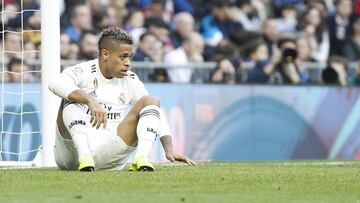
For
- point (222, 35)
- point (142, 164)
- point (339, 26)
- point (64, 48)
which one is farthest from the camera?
point (339, 26)

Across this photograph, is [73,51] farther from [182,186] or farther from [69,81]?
[182,186]

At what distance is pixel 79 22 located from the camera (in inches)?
779

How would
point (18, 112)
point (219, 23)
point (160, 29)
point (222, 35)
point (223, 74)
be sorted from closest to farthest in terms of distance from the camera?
point (18, 112) < point (223, 74) < point (160, 29) < point (222, 35) < point (219, 23)

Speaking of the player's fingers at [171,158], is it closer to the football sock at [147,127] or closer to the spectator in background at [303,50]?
the football sock at [147,127]

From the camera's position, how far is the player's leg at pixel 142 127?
1066 centimetres

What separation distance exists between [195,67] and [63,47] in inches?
86.7

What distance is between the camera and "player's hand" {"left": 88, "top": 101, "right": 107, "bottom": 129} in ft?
34.1

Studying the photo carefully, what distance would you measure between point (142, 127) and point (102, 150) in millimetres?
528

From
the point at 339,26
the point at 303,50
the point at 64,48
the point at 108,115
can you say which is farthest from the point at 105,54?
the point at 339,26

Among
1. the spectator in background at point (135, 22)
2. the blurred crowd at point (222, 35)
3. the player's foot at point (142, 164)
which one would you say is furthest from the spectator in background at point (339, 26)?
the player's foot at point (142, 164)

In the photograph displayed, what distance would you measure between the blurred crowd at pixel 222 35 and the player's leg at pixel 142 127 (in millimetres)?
5859

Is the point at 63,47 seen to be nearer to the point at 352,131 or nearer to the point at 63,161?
the point at 352,131

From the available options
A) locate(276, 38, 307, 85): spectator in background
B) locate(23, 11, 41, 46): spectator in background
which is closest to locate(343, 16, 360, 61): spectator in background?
locate(276, 38, 307, 85): spectator in background

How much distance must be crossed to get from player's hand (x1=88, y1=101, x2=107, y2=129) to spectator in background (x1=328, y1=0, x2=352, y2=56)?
13.1 m
